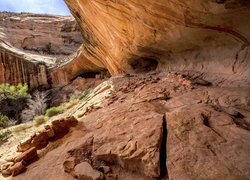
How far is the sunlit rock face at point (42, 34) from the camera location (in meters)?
33.0

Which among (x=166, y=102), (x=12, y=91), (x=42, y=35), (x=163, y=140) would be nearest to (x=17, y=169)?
(x=163, y=140)

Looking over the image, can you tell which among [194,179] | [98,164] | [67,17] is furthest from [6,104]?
[194,179]

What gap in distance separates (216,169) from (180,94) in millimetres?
3442

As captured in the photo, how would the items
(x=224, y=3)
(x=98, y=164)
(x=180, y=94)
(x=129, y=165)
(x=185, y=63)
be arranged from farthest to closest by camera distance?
(x=185, y=63), (x=180, y=94), (x=224, y=3), (x=98, y=164), (x=129, y=165)

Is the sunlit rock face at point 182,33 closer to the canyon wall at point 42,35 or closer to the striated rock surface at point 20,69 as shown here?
the striated rock surface at point 20,69

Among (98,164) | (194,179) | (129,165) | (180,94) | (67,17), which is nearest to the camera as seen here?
(194,179)

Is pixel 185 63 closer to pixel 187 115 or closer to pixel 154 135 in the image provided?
pixel 187 115

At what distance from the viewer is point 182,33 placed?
8312 millimetres

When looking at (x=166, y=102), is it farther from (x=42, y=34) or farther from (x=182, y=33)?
(x=42, y=34)

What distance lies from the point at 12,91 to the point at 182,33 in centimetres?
1924

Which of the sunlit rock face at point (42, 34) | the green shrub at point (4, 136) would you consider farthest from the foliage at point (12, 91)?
the green shrub at point (4, 136)

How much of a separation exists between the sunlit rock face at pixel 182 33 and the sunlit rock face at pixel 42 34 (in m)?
22.4

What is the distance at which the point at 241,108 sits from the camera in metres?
5.83

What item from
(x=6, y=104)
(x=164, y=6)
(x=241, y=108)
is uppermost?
(x=164, y=6)
